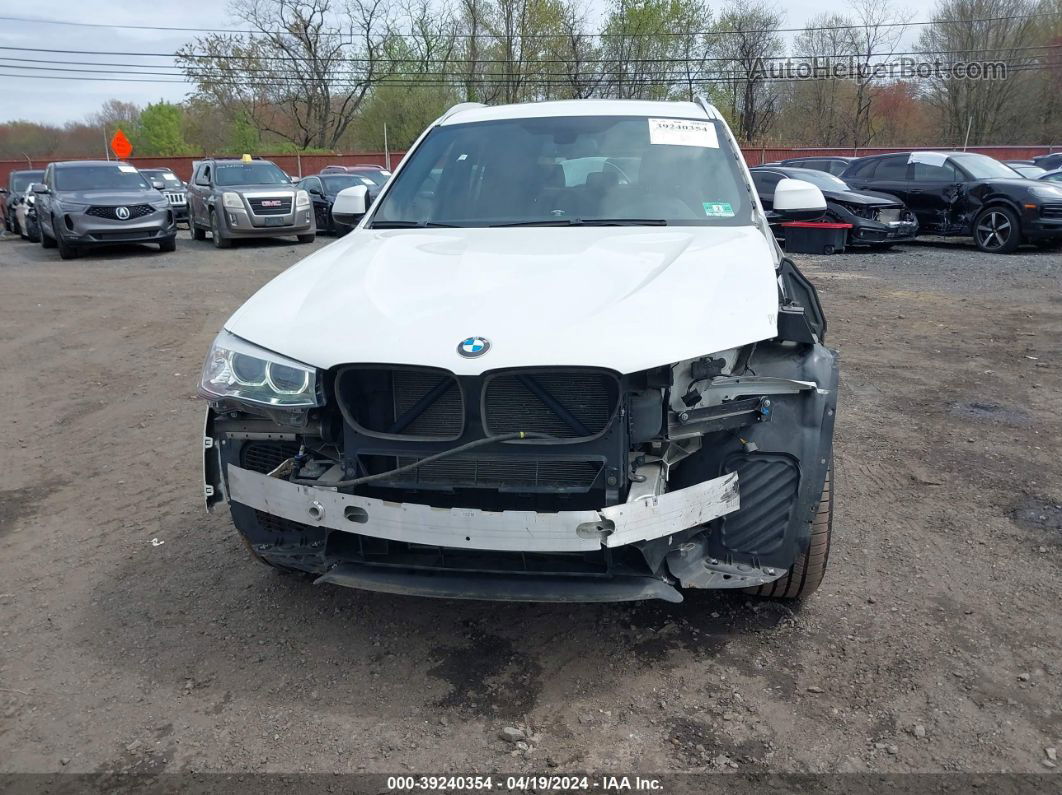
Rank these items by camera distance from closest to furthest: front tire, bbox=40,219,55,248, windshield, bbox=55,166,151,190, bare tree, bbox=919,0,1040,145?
windshield, bbox=55,166,151,190 → front tire, bbox=40,219,55,248 → bare tree, bbox=919,0,1040,145

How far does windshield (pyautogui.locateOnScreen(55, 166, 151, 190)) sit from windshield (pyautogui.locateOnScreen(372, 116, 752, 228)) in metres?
13.5

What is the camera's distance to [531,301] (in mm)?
2703

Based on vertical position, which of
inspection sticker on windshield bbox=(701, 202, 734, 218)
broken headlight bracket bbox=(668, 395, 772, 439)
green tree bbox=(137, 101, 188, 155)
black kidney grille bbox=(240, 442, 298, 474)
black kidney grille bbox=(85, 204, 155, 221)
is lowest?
black kidney grille bbox=(240, 442, 298, 474)

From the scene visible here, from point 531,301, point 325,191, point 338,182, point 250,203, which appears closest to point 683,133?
point 531,301

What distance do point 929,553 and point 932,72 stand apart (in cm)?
4734

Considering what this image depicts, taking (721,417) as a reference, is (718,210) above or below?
above

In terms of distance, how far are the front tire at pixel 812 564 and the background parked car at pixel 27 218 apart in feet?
64.1

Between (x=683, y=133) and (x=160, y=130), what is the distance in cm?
6541

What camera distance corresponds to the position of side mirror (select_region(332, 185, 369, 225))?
4.53 m

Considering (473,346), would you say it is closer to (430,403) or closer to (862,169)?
(430,403)

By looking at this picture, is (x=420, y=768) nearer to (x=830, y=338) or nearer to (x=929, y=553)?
(x=929, y=553)

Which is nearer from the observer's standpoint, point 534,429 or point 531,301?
point 534,429

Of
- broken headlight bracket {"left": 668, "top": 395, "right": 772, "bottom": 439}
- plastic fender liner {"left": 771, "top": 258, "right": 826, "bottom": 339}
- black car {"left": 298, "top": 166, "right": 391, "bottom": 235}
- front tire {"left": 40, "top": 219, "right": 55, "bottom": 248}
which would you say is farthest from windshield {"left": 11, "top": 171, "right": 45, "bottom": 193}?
broken headlight bracket {"left": 668, "top": 395, "right": 772, "bottom": 439}

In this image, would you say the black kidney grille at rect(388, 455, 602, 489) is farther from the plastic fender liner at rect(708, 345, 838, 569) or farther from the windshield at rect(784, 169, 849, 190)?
the windshield at rect(784, 169, 849, 190)
